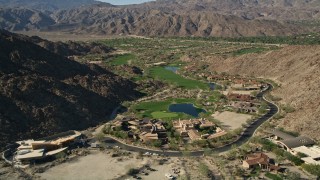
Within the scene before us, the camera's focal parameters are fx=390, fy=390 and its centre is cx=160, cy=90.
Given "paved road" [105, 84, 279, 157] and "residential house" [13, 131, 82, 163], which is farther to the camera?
"paved road" [105, 84, 279, 157]

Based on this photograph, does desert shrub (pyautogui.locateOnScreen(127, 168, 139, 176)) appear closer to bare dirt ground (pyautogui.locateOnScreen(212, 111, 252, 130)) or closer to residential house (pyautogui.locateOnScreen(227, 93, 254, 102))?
bare dirt ground (pyautogui.locateOnScreen(212, 111, 252, 130))

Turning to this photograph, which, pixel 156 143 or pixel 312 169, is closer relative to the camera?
pixel 312 169

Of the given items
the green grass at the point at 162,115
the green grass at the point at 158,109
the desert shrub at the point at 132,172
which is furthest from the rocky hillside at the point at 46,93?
the desert shrub at the point at 132,172

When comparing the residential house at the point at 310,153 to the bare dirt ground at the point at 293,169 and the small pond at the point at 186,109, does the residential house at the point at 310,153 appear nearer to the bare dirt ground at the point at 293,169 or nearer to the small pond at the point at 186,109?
the bare dirt ground at the point at 293,169

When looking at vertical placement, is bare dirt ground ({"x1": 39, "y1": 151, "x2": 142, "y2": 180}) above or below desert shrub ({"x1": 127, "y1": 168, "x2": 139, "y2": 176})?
below

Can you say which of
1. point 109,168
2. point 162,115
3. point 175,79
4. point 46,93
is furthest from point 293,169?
point 175,79

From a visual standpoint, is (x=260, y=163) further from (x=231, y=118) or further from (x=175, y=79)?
(x=175, y=79)

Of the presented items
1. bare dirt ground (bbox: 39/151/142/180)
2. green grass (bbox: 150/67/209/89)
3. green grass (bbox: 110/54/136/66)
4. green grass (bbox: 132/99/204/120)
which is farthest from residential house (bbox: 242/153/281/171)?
green grass (bbox: 110/54/136/66)
